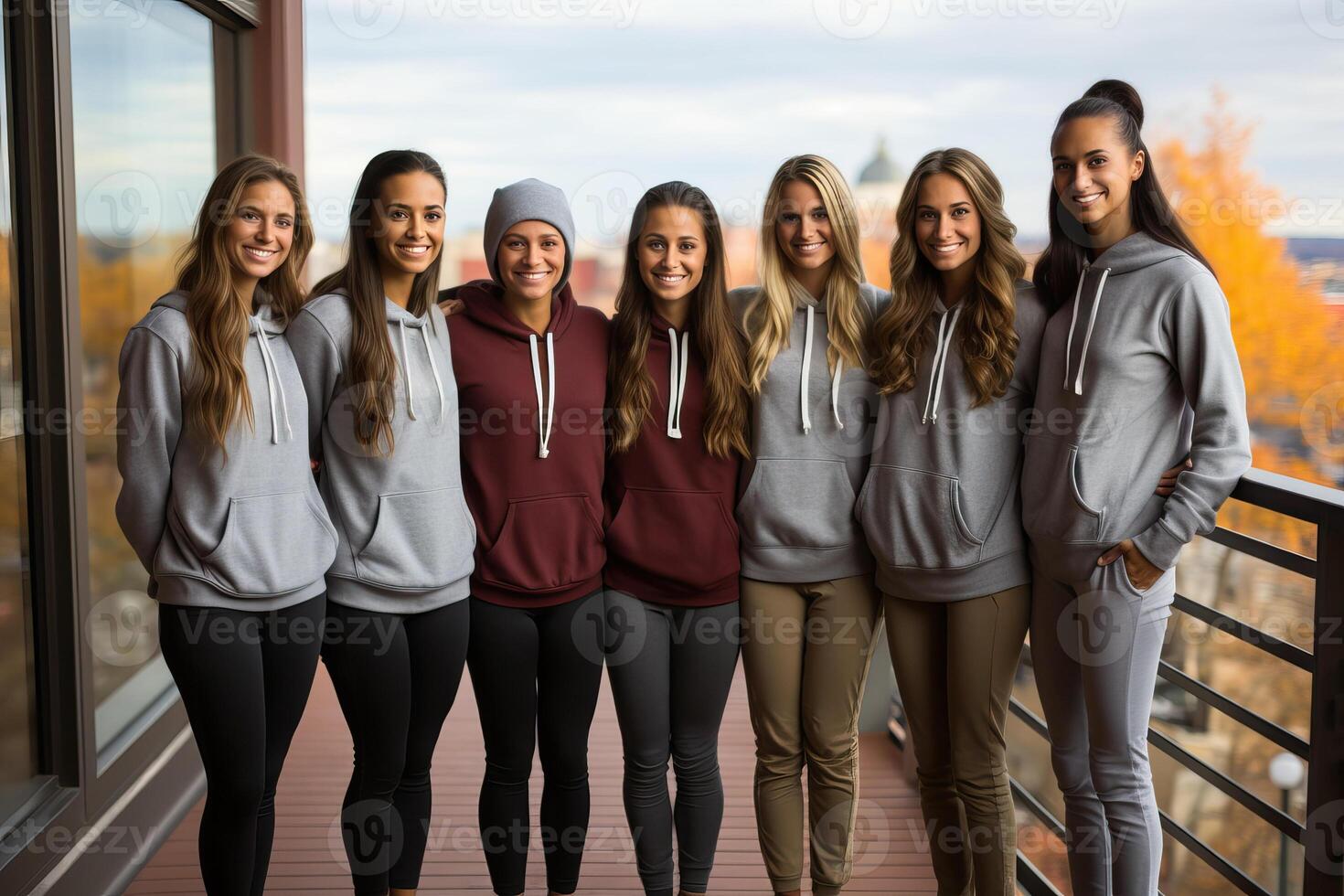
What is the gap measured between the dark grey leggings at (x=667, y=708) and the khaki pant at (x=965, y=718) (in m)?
0.34

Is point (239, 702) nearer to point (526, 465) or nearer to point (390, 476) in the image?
point (390, 476)

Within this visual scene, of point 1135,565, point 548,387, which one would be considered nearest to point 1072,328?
point 1135,565

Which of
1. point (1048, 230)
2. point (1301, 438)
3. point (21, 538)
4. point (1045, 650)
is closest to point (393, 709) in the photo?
point (21, 538)

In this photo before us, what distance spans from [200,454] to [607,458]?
724mm

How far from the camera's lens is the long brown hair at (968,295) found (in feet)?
6.41

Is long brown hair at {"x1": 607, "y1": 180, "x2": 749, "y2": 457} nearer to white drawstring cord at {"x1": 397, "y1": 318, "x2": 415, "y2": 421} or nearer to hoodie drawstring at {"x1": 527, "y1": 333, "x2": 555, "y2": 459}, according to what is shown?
hoodie drawstring at {"x1": 527, "y1": 333, "x2": 555, "y2": 459}

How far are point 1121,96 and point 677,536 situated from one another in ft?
3.60

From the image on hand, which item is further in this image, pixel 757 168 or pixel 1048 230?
pixel 757 168

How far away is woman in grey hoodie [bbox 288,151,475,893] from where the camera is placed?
1.97 metres

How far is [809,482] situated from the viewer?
6.82 ft

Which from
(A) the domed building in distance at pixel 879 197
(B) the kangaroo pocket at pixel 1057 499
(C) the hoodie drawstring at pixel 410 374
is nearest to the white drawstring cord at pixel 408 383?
(C) the hoodie drawstring at pixel 410 374

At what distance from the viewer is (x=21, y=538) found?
2375 mm

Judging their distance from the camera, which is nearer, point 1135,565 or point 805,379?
point 1135,565

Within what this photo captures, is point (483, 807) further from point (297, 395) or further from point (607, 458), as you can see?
point (297, 395)
